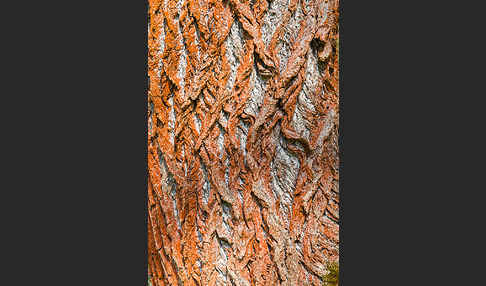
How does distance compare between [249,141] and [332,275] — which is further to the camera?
[332,275]

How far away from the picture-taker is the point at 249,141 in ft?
12.2

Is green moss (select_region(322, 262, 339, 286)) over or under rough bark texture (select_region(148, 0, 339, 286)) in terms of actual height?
under

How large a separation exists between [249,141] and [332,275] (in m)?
1.07

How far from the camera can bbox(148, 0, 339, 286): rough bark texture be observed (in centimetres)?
371

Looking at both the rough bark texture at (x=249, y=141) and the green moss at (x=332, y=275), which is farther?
the green moss at (x=332, y=275)

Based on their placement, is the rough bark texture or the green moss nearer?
the rough bark texture

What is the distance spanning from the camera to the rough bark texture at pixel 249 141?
12.2ft

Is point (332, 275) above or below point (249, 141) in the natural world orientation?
below

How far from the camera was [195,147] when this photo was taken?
3.76m

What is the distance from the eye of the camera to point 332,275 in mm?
3854

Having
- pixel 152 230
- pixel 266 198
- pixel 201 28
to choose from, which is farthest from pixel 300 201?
pixel 201 28

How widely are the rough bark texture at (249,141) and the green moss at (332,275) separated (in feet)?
0.13

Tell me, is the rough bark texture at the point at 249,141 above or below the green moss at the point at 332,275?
above

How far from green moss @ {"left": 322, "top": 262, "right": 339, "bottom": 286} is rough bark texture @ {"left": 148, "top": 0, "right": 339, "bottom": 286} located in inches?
1.6
